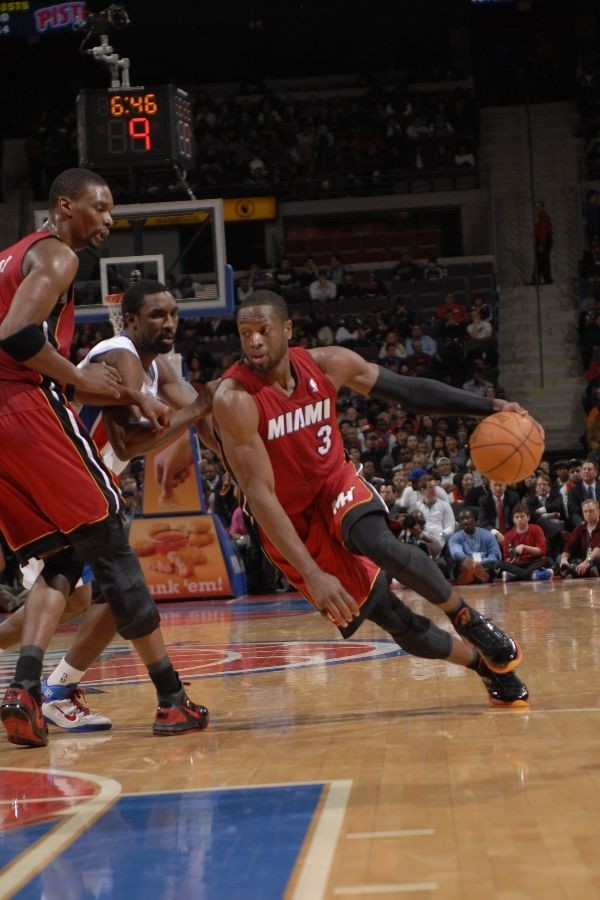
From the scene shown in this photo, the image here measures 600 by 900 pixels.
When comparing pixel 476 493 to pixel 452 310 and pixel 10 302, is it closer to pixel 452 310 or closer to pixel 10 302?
pixel 452 310

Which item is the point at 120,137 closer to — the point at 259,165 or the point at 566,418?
the point at 566,418

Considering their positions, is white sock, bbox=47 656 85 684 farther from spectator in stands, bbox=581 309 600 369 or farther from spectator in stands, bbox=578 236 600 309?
spectator in stands, bbox=578 236 600 309

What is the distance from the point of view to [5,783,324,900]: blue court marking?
2.71m

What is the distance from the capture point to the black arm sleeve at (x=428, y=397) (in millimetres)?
4941

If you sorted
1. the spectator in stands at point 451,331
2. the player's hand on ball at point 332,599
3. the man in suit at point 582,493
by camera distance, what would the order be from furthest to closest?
1. the spectator in stands at point 451,331
2. the man in suit at point 582,493
3. the player's hand on ball at point 332,599

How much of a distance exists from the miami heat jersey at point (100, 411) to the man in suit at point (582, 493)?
9059mm

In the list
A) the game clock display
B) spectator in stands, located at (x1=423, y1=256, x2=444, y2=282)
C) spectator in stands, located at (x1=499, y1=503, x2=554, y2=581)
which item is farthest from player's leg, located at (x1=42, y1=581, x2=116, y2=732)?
spectator in stands, located at (x1=423, y1=256, x2=444, y2=282)

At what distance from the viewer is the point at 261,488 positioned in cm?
462

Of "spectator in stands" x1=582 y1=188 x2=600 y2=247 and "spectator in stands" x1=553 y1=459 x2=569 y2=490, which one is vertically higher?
"spectator in stands" x1=582 y1=188 x2=600 y2=247

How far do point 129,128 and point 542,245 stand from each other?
1150 cm

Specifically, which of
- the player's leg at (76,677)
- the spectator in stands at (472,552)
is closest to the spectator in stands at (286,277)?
the spectator in stands at (472,552)

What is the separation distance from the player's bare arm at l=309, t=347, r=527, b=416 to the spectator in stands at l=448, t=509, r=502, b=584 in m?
8.58

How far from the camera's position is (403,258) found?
22312 mm

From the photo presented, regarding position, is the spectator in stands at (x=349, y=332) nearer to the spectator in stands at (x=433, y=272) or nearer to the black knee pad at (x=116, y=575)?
the spectator in stands at (x=433, y=272)
